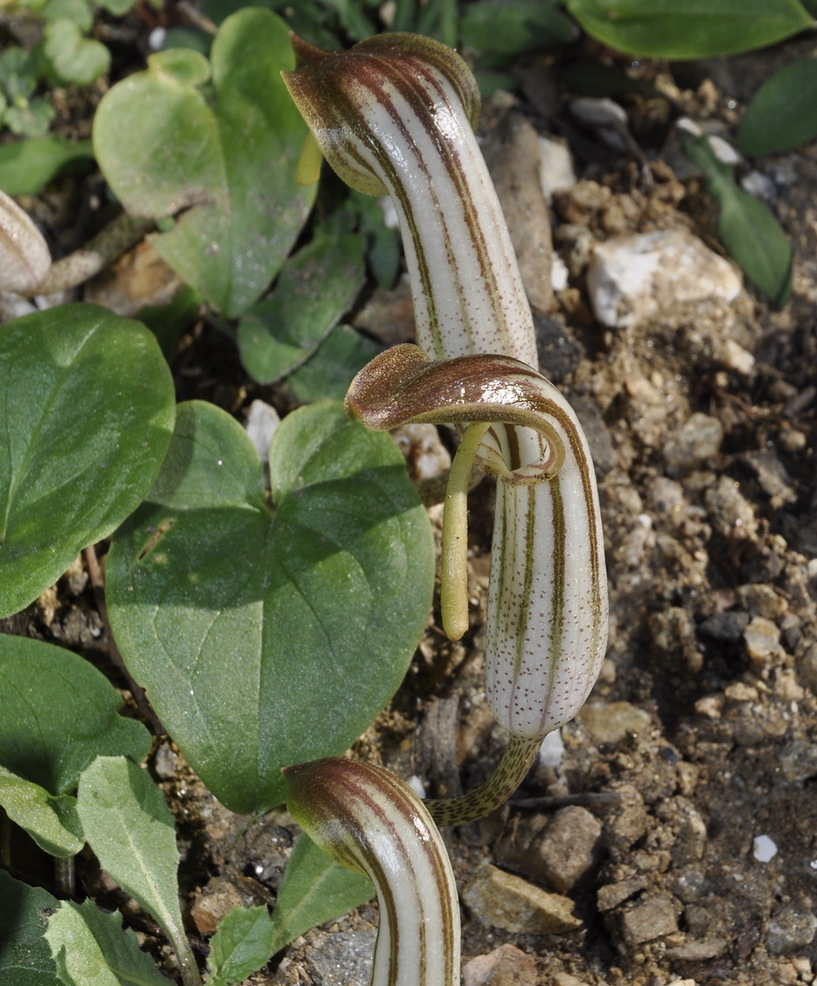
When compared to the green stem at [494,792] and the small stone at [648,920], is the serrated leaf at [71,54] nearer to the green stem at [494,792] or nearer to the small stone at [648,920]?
the green stem at [494,792]

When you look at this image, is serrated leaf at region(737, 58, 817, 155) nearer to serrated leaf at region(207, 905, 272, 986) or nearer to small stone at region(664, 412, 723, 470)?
small stone at region(664, 412, 723, 470)

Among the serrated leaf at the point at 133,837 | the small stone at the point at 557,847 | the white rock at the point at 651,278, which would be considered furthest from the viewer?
the white rock at the point at 651,278

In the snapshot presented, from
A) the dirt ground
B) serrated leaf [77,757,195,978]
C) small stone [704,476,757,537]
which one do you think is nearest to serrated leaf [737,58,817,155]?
the dirt ground

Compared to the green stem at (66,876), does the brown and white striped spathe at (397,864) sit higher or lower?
higher

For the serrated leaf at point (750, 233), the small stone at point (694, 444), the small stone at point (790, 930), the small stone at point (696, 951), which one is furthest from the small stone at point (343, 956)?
the serrated leaf at point (750, 233)

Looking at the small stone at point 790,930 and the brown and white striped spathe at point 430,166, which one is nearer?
the brown and white striped spathe at point 430,166
